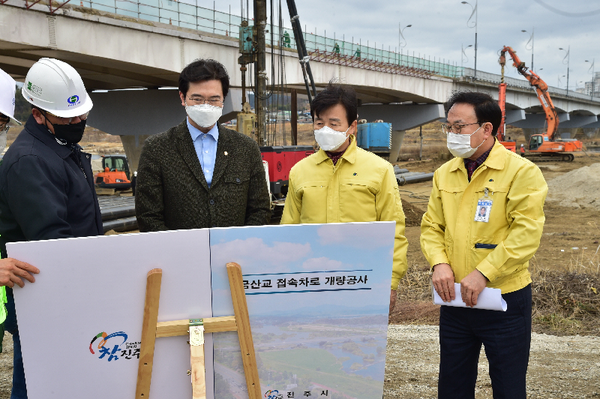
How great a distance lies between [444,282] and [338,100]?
1.29m

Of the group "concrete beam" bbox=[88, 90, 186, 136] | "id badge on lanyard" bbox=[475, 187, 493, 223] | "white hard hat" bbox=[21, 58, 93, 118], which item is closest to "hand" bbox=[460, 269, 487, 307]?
"id badge on lanyard" bbox=[475, 187, 493, 223]

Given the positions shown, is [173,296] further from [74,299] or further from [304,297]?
[304,297]

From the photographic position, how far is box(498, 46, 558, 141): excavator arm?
31.1 m

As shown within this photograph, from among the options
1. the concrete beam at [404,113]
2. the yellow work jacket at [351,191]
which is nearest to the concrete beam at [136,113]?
the concrete beam at [404,113]

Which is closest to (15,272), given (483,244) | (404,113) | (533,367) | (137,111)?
(483,244)

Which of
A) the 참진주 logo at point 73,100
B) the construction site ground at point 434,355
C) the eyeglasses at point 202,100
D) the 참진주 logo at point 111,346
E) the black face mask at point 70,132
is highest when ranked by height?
the eyeglasses at point 202,100

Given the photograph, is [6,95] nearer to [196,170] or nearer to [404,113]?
[196,170]

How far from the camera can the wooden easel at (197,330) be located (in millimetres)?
2396

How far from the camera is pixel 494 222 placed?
3.01 meters

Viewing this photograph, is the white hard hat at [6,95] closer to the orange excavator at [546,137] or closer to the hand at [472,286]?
the hand at [472,286]

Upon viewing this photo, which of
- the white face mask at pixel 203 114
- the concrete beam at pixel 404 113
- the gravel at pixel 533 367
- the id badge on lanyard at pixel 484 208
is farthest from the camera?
the concrete beam at pixel 404 113

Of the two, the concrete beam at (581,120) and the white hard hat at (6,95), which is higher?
the concrete beam at (581,120)

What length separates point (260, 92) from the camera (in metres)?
15.8

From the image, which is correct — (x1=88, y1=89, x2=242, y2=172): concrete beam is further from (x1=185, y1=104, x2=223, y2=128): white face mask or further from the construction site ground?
(x1=185, y1=104, x2=223, y2=128): white face mask
